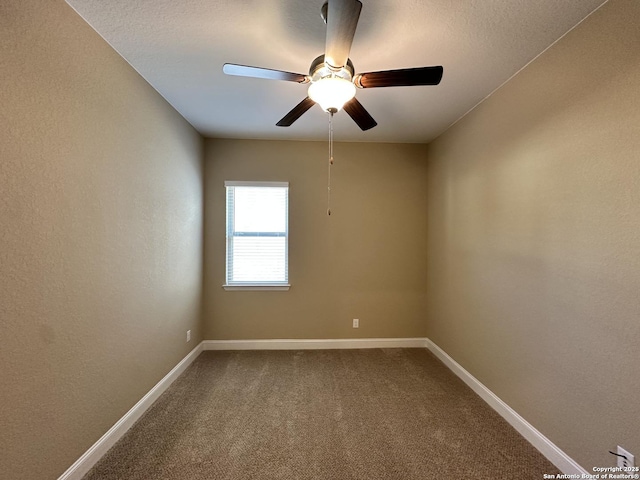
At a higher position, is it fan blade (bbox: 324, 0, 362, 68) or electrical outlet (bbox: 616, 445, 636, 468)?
fan blade (bbox: 324, 0, 362, 68)

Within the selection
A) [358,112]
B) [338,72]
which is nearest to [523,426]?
[358,112]

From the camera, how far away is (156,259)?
7.73 ft

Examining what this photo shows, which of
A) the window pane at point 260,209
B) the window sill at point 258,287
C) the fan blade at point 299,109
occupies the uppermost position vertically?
the fan blade at point 299,109

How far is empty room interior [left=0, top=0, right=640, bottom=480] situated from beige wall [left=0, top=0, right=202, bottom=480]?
1 centimetres

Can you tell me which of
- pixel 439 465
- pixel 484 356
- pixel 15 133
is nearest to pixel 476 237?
pixel 484 356

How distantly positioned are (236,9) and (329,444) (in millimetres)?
2748

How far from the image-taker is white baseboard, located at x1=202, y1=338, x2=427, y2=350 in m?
3.43

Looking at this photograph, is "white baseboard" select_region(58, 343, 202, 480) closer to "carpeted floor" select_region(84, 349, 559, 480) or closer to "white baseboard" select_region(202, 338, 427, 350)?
"carpeted floor" select_region(84, 349, 559, 480)

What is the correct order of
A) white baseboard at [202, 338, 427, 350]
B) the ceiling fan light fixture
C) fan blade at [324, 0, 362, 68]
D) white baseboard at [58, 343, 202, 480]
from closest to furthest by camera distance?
fan blade at [324, 0, 362, 68]
the ceiling fan light fixture
white baseboard at [58, 343, 202, 480]
white baseboard at [202, 338, 427, 350]

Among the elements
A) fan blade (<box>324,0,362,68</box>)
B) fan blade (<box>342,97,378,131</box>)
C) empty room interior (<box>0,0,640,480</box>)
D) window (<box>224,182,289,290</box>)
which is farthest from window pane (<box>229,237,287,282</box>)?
fan blade (<box>324,0,362,68</box>)

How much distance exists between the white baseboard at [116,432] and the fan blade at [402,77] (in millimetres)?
2707

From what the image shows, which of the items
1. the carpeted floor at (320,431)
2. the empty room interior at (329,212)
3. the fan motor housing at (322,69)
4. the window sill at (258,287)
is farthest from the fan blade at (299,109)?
the carpeted floor at (320,431)

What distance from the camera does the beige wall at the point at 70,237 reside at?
122 centimetres

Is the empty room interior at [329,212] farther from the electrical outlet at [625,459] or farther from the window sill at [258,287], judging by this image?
the window sill at [258,287]
